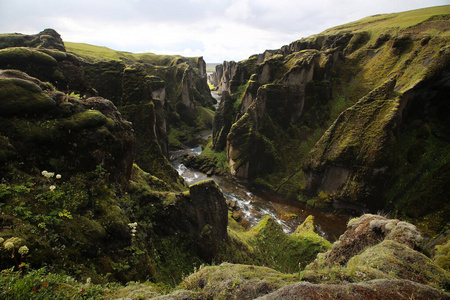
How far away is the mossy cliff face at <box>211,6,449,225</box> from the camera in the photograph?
28.4 metres

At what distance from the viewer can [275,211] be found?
32625 millimetres

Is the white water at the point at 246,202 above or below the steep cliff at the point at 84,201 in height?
below

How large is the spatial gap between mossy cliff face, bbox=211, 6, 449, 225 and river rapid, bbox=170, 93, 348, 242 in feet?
6.30

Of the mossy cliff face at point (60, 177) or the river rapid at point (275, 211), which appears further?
→ the river rapid at point (275, 211)

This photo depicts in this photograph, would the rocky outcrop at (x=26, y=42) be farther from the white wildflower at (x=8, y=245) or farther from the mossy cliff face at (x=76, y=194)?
the white wildflower at (x=8, y=245)

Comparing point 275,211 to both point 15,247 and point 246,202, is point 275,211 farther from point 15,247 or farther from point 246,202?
point 15,247

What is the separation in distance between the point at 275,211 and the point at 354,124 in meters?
18.0

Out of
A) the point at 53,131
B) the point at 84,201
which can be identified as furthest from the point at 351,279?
the point at 53,131

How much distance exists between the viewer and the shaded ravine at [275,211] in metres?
28.6

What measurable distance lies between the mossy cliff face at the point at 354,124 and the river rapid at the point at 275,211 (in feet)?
6.30

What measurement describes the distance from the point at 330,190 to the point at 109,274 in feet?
104

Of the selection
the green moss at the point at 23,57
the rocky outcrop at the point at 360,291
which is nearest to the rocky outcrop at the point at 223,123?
the green moss at the point at 23,57

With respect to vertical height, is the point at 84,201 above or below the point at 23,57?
below

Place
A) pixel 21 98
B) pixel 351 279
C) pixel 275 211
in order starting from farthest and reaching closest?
pixel 275 211
pixel 21 98
pixel 351 279
